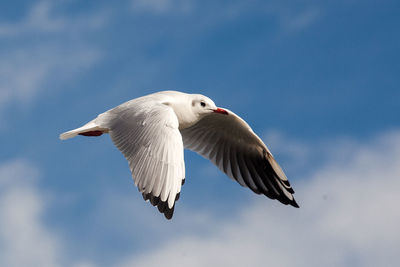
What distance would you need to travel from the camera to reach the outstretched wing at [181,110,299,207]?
9250 mm

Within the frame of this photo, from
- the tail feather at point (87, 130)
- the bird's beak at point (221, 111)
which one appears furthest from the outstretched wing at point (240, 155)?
the tail feather at point (87, 130)

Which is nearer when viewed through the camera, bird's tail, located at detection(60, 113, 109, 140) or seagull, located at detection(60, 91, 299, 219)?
seagull, located at detection(60, 91, 299, 219)

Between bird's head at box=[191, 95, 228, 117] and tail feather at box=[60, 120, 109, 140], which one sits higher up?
bird's head at box=[191, 95, 228, 117]

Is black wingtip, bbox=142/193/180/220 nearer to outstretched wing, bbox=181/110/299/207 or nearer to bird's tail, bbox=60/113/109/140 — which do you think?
bird's tail, bbox=60/113/109/140

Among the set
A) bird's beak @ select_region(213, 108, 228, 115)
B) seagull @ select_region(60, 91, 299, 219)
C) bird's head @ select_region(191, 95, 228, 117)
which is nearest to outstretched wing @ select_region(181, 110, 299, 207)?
seagull @ select_region(60, 91, 299, 219)

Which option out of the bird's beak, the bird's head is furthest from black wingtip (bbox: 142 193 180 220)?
the bird's beak

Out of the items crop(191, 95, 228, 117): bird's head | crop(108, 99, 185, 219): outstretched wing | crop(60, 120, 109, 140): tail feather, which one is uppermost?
crop(191, 95, 228, 117): bird's head

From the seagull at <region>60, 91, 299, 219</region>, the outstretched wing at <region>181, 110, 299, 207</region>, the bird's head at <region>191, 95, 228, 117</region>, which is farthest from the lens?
the outstretched wing at <region>181, 110, 299, 207</region>

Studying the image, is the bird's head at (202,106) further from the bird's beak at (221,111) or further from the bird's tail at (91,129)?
the bird's tail at (91,129)

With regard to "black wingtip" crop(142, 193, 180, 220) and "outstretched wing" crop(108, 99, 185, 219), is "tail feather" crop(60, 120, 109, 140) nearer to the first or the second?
"outstretched wing" crop(108, 99, 185, 219)

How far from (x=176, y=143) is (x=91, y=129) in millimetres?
1530

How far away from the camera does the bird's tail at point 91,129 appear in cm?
799

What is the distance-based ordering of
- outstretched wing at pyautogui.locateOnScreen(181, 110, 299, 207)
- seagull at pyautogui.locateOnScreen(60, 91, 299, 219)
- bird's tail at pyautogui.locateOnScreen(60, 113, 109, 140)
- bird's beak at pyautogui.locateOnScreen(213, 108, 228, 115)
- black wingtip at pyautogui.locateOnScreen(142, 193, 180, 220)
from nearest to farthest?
black wingtip at pyautogui.locateOnScreen(142, 193, 180, 220), seagull at pyautogui.locateOnScreen(60, 91, 299, 219), bird's tail at pyautogui.locateOnScreen(60, 113, 109, 140), bird's beak at pyautogui.locateOnScreen(213, 108, 228, 115), outstretched wing at pyautogui.locateOnScreen(181, 110, 299, 207)

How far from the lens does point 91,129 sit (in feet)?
26.4
